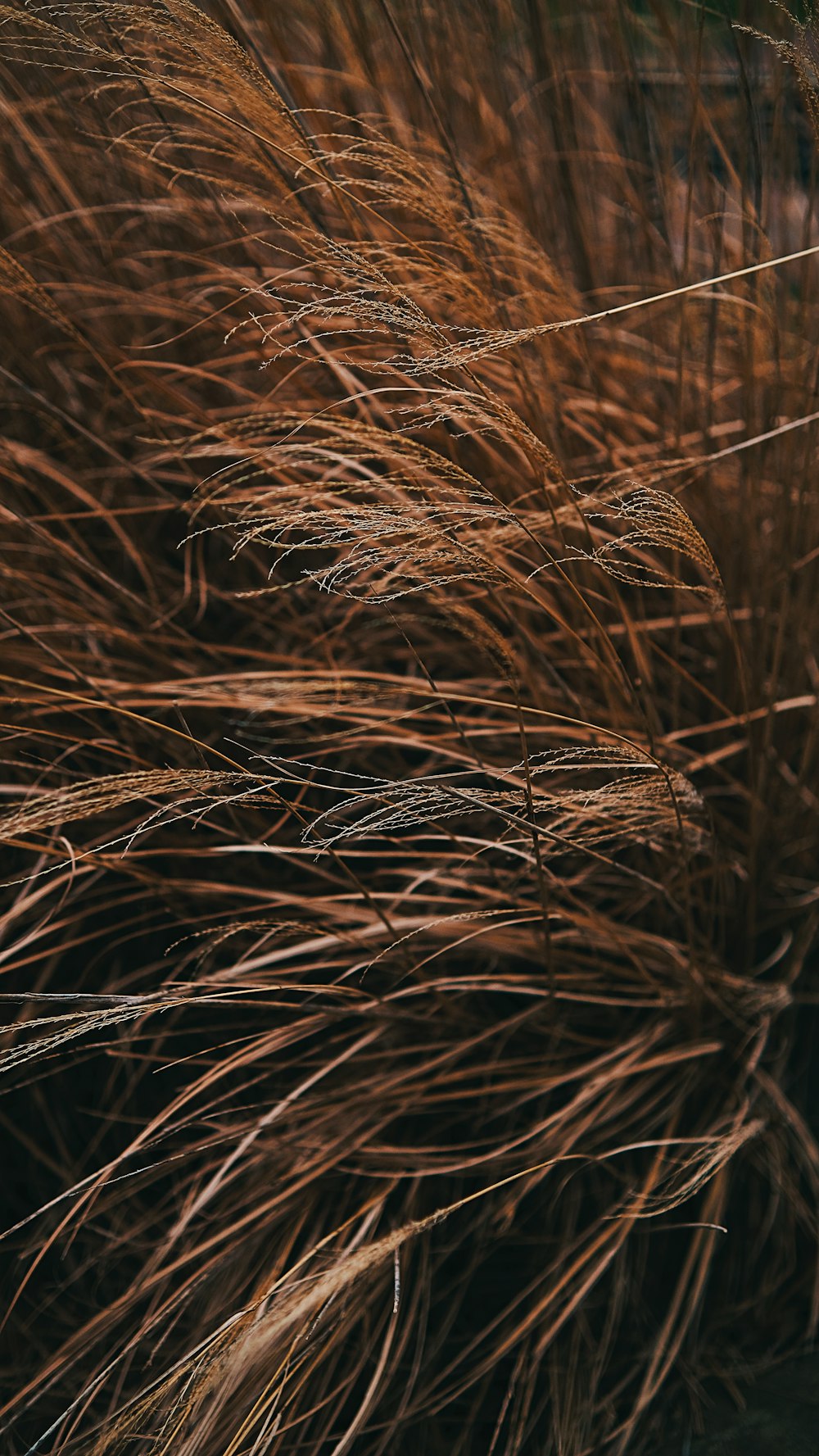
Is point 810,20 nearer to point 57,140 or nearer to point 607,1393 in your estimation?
point 57,140

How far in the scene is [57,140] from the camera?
1.29 metres

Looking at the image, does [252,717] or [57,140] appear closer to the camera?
[252,717]

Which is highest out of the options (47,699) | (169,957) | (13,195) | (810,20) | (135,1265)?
(13,195)

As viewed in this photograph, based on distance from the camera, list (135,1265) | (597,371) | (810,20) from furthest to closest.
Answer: (597,371), (135,1265), (810,20)

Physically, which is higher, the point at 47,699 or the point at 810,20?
the point at 810,20

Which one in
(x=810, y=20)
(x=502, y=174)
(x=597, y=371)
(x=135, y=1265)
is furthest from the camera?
(x=502, y=174)

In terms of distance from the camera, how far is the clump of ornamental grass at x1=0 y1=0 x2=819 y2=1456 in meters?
0.81

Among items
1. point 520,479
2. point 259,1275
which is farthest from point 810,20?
point 259,1275

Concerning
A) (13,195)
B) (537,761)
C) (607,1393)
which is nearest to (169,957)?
(537,761)

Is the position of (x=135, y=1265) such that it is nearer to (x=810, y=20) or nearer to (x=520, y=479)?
(x=520, y=479)

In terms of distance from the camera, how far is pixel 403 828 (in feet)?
3.56

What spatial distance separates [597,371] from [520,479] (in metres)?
0.26

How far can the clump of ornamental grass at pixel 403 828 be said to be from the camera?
2.67 ft

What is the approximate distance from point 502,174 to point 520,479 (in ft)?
1.86
